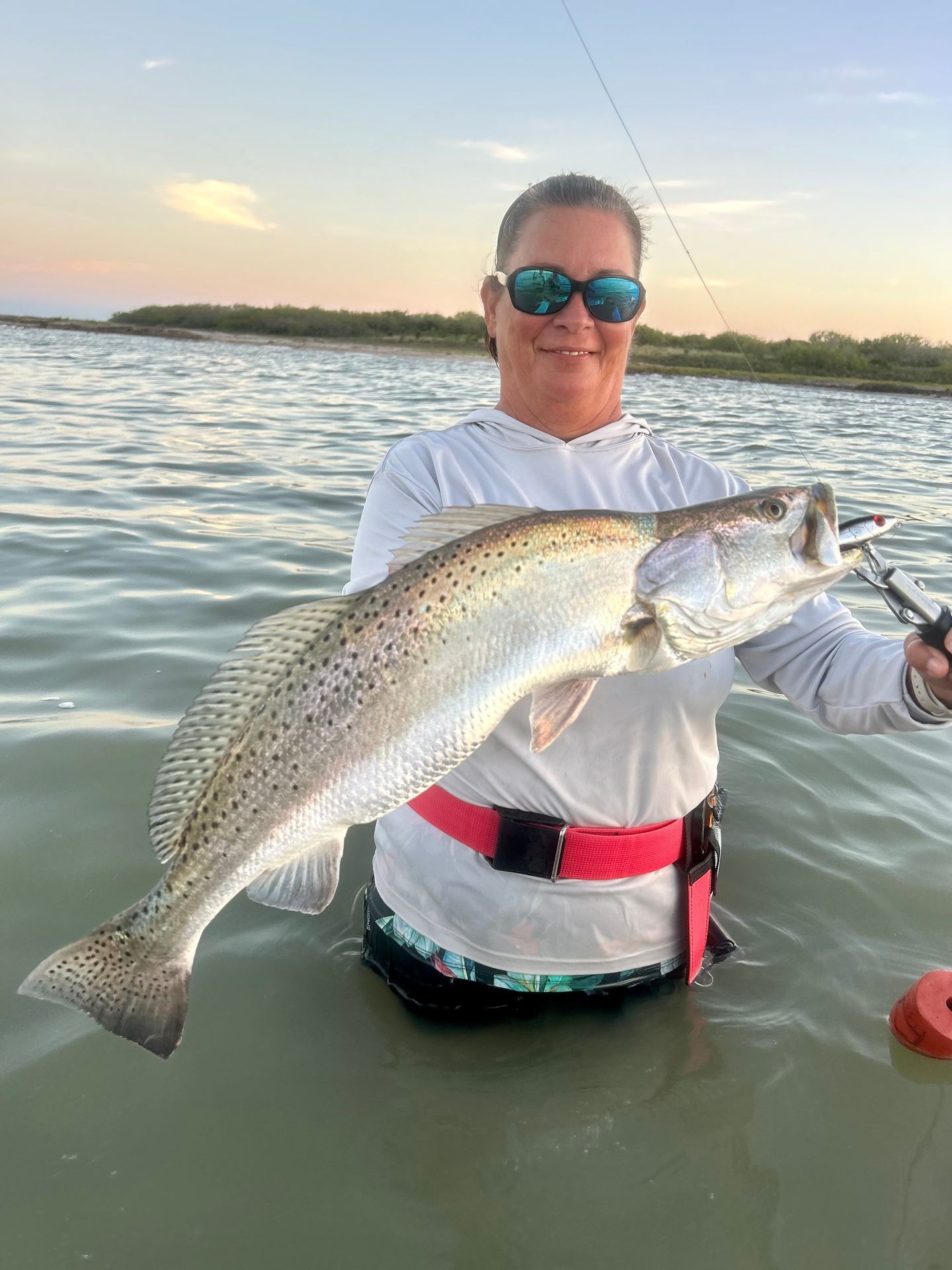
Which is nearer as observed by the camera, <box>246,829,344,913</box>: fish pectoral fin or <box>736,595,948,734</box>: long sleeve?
<box>246,829,344,913</box>: fish pectoral fin

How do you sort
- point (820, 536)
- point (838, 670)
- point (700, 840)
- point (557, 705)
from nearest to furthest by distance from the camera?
point (820, 536) < point (557, 705) < point (838, 670) < point (700, 840)

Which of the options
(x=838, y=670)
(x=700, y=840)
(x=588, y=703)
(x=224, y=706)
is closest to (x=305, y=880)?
(x=224, y=706)

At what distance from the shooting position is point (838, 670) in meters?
2.96

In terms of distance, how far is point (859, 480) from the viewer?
13.3 meters

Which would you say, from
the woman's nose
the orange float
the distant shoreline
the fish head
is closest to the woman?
the woman's nose

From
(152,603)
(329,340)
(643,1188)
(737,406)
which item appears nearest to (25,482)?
(152,603)

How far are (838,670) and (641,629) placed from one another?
3.18ft

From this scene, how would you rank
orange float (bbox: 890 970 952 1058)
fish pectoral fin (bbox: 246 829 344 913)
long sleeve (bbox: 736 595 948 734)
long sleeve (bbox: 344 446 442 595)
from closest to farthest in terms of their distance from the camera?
fish pectoral fin (bbox: 246 829 344 913)
long sleeve (bbox: 736 595 948 734)
long sleeve (bbox: 344 446 442 595)
orange float (bbox: 890 970 952 1058)

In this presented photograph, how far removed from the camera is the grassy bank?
44.0 m

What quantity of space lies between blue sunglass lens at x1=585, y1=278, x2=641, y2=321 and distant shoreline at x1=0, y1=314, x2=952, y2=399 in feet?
108

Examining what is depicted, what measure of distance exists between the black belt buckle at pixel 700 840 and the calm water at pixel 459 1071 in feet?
2.04

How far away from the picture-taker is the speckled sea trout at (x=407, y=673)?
2.33 metres

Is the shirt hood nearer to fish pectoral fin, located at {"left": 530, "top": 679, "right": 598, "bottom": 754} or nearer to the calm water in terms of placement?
fish pectoral fin, located at {"left": 530, "top": 679, "right": 598, "bottom": 754}

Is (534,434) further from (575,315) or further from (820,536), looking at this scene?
(820,536)
